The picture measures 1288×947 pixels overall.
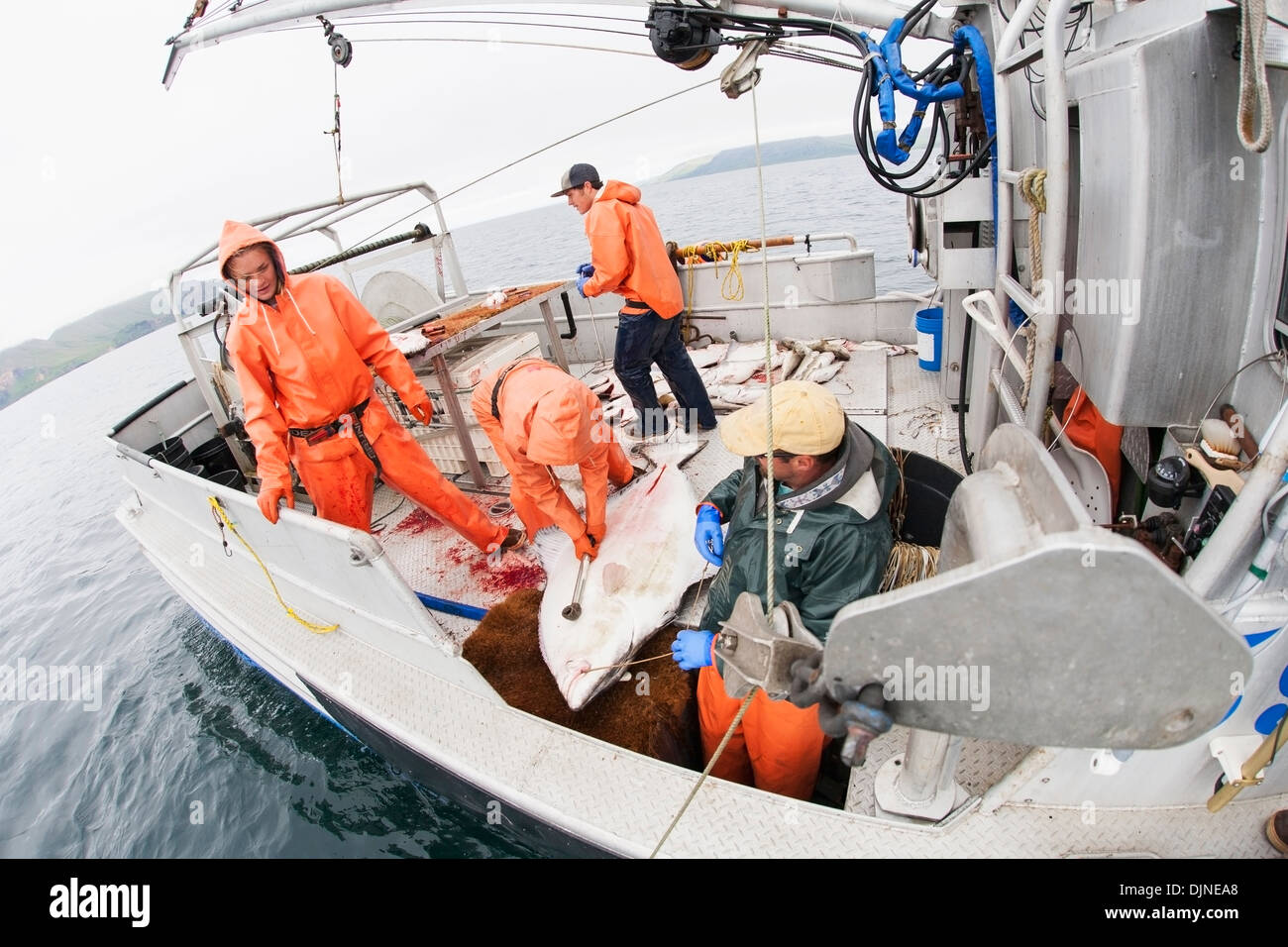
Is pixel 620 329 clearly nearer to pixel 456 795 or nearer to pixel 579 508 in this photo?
pixel 579 508

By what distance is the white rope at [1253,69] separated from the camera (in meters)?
1.06

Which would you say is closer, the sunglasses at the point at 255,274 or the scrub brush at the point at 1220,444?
the scrub brush at the point at 1220,444

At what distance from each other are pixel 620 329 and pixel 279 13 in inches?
149

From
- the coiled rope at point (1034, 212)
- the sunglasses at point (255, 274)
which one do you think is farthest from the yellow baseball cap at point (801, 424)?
the sunglasses at point (255, 274)

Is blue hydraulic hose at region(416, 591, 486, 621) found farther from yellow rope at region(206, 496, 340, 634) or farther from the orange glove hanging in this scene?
the orange glove hanging

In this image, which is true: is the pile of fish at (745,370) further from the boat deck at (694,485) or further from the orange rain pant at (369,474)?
the orange rain pant at (369,474)

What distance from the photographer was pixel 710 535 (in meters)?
2.77

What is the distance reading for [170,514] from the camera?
15.3 feet

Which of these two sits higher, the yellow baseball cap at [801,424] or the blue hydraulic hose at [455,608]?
the yellow baseball cap at [801,424]

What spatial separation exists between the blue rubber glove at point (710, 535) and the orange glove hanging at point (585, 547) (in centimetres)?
73

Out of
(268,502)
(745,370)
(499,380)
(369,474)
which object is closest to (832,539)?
(499,380)

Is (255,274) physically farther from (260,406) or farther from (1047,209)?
(1047,209)

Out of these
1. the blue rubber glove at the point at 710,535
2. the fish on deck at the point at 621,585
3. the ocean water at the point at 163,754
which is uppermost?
the blue rubber glove at the point at 710,535

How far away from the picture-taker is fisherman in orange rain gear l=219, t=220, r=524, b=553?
10.5 feet
